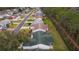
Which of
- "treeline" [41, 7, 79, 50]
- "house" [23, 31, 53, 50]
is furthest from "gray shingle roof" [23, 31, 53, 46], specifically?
"treeline" [41, 7, 79, 50]

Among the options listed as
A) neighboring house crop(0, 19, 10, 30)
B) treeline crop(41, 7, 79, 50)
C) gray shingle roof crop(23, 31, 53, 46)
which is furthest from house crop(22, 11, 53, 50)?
neighboring house crop(0, 19, 10, 30)

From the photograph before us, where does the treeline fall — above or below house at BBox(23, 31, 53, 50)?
above

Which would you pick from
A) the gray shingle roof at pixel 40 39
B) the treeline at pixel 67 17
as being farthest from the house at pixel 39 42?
the treeline at pixel 67 17

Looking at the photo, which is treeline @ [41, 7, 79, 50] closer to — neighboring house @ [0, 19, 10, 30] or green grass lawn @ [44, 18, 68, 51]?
green grass lawn @ [44, 18, 68, 51]

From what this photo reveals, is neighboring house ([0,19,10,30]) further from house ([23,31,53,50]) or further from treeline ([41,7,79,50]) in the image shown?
treeline ([41,7,79,50])

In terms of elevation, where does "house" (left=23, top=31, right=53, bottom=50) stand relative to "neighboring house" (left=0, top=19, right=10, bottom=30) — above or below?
below

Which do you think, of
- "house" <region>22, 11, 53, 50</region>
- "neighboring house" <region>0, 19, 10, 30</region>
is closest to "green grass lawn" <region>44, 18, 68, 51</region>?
"house" <region>22, 11, 53, 50</region>

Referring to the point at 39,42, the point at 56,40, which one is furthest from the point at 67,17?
the point at 39,42

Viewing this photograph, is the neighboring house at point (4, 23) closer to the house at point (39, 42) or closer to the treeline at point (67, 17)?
the house at point (39, 42)
